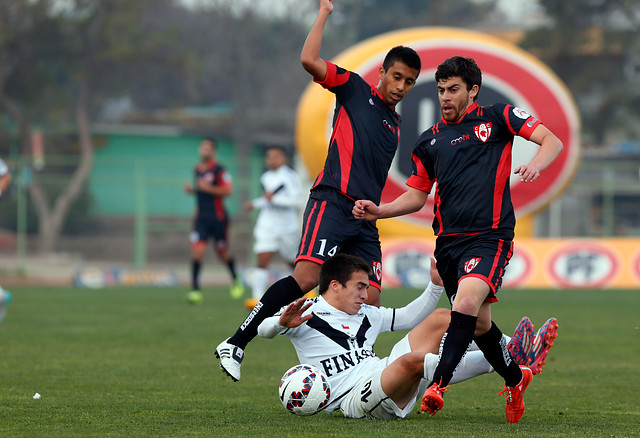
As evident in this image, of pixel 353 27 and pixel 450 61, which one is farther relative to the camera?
pixel 353 27

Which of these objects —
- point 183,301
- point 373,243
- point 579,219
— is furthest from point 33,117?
point 373,243

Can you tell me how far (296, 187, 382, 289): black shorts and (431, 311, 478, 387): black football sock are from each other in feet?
3.82

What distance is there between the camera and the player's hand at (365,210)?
5.96 metres

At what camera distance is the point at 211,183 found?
15477 mm

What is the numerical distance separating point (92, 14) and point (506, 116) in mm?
28393

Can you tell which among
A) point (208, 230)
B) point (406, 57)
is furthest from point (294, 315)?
point (208, 230)

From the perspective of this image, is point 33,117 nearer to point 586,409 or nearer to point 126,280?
point 126,280

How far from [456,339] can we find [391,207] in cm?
98

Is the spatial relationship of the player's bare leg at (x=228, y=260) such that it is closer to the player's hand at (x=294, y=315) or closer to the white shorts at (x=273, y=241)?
the white shorts at (x=273, y=241)

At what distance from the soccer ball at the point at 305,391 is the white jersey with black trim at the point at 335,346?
161 millimetres

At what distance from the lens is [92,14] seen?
106 ft

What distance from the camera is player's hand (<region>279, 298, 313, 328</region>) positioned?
5629mm

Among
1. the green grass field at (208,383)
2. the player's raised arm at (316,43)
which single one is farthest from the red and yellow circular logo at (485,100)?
the player's raised arm at (316,43)

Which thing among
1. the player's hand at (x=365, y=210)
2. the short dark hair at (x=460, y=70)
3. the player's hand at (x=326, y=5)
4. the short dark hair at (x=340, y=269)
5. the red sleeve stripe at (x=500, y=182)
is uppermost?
the player's hand at (x=326, y=5)
